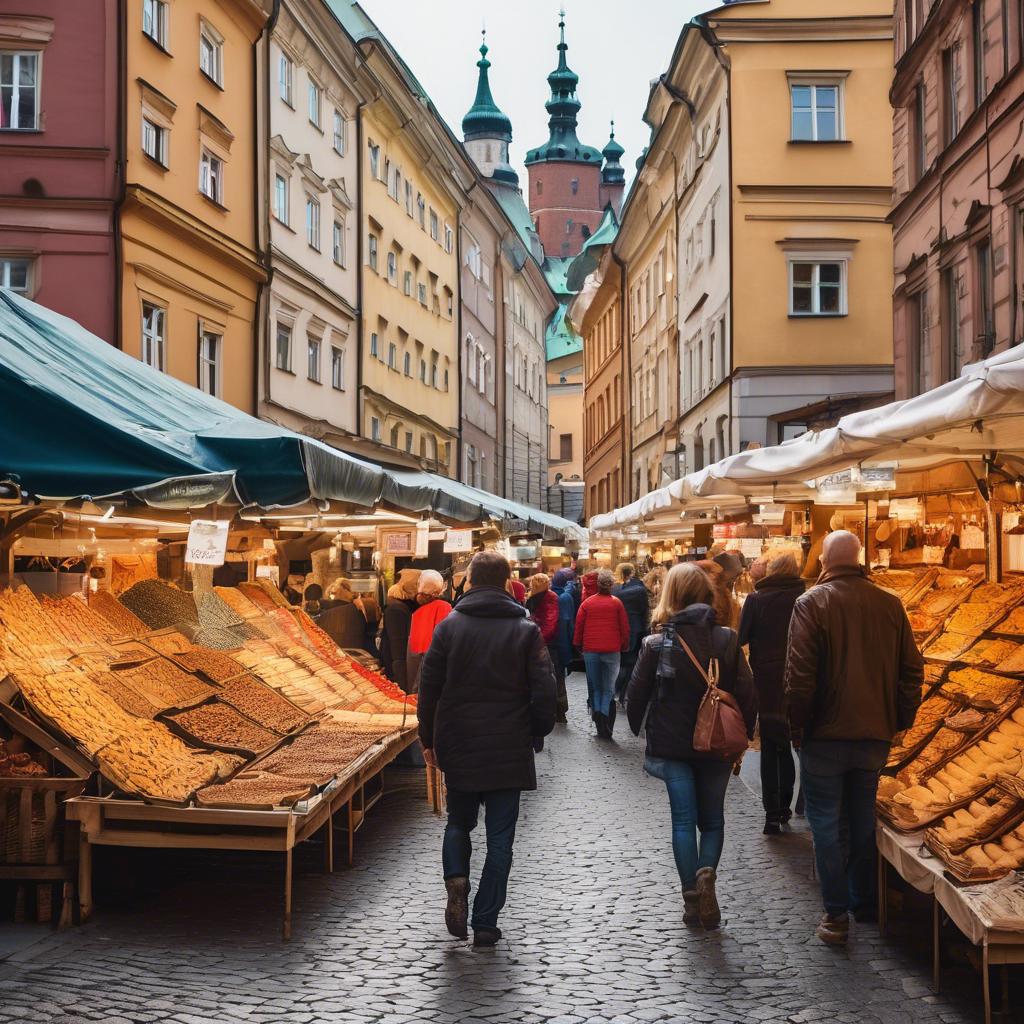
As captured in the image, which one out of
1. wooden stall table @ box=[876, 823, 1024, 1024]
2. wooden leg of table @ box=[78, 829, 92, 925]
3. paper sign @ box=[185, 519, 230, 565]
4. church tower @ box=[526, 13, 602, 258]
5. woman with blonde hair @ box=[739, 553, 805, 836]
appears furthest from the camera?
church tower @ box=[526, 13, 602, 258]

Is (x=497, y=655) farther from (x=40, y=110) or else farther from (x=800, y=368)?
(x=800, y=368)

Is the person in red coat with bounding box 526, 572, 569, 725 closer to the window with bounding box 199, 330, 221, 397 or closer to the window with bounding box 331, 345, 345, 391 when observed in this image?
the window with bounding box 199, 330, 221, 397

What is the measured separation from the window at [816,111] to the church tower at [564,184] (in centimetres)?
9580

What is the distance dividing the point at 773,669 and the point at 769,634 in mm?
246

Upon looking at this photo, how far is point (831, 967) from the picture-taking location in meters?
6.49

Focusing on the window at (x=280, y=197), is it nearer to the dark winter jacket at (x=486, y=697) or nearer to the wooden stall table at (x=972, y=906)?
→ the dark winter jacket at (x=486, y=697)

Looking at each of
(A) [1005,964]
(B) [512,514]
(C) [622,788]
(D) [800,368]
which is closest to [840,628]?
(A) [1005,964]

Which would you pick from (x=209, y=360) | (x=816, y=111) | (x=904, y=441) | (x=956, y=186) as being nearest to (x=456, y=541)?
(x=956, y=186)

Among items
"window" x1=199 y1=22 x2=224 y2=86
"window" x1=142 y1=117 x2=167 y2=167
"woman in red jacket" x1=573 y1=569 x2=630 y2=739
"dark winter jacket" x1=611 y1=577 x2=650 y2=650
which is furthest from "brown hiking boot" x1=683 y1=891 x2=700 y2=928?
"window" x1=199 y1=22 x2=224 y2=86

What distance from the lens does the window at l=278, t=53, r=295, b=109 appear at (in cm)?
2784

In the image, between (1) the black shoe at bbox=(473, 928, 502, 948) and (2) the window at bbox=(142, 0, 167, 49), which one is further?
(2) the window at bbox=(142, 0, 167, 49)

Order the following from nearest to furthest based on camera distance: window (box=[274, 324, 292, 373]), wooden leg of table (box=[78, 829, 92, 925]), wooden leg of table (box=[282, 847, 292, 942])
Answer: wooden leg of table (box=[282, 847, 292, 942]), wooden leg of table (box=[78, 829, 92, 925]), window (box=[274, 324, 292, 373])

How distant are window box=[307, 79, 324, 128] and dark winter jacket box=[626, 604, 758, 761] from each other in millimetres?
24445

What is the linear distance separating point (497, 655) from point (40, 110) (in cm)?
1710
